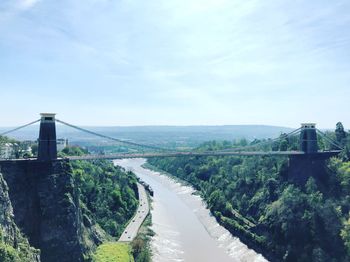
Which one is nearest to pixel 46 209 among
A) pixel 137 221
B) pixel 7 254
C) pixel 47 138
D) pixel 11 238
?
pixel 47 138

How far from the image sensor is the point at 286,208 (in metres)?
45.8

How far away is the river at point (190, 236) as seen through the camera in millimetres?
45281

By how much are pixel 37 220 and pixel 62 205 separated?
2.59 m

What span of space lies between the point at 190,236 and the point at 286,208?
1400 centimetres

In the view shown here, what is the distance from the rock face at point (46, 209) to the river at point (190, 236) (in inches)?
402

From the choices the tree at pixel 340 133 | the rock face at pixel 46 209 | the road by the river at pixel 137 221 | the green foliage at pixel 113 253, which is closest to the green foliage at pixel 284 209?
the tree at pixel 340 133

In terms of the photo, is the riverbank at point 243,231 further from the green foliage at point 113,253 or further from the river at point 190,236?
the green foliage at point 113,253

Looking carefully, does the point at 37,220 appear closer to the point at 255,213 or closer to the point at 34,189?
the point at 34,189

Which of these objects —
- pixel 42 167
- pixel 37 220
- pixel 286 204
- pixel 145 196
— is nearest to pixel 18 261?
pixel 37 220

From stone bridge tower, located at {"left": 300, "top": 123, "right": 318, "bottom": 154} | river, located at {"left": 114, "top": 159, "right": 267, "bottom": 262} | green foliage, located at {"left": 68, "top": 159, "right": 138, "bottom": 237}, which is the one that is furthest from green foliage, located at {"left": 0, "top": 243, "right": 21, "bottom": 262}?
stone bridge tower, located at {"left": 300, "top": 123, "right": 318, "bottom": 154}

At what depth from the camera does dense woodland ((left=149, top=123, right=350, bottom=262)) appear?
4203cm

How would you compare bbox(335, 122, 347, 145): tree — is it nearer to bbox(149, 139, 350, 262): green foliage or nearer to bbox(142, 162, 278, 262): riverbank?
bbox(149, 139, 350, 262): green foliage

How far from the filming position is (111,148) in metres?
194

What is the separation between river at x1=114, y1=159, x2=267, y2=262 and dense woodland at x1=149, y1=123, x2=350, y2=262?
64.2 inches
